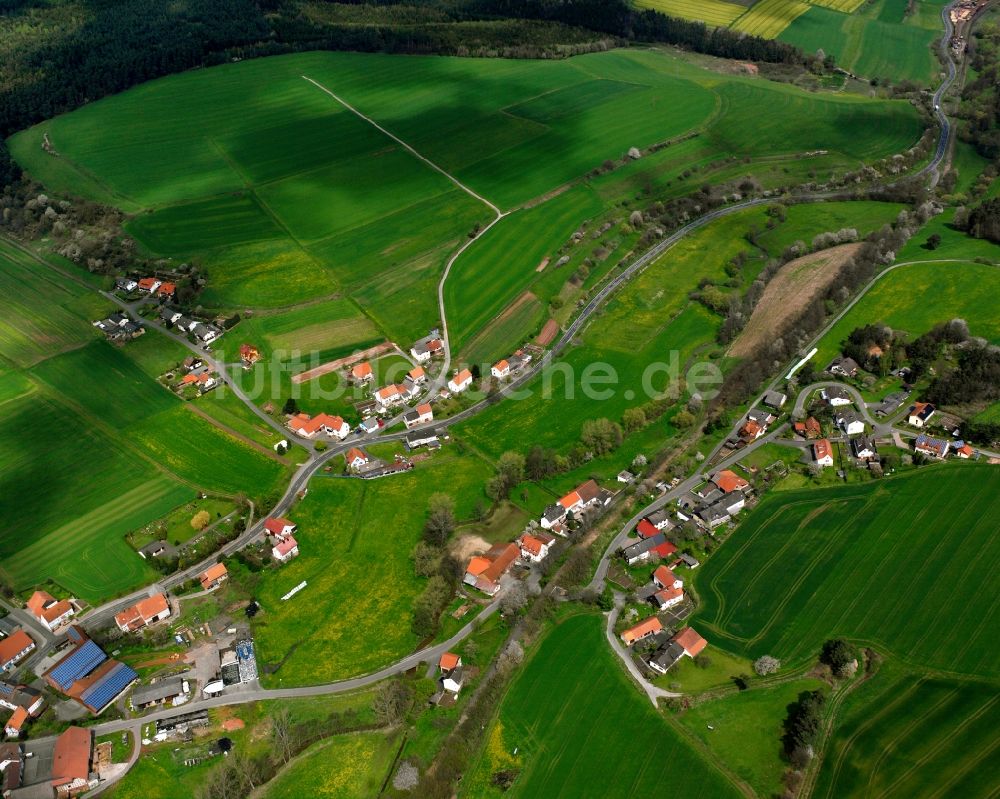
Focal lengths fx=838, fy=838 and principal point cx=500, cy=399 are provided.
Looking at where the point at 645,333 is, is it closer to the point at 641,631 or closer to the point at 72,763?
the point at 641,631

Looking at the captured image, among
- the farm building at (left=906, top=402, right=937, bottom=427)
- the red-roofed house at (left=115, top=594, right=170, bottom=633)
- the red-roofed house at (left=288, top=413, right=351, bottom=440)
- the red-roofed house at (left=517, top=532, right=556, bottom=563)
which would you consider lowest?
the red-roofed house at (left=115, top=594, right=170, bottom=633)

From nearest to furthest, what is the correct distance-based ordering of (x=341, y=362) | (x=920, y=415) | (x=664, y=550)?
(x=664, y=550) → (x=920, y=415) → (x=341, y=362)

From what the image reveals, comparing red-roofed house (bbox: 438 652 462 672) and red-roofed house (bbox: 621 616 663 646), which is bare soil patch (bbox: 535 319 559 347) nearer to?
red-roofed house (bbox: 621 616 663 646)

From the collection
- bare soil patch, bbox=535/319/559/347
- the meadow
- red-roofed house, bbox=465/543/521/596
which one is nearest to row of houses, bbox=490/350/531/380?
the meadow

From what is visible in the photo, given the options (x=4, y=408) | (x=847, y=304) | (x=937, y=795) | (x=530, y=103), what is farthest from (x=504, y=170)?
(x=937, y=795)

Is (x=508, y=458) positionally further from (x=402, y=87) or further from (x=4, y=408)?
(x=402, y=87)

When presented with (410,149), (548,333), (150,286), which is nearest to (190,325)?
(150,286)
